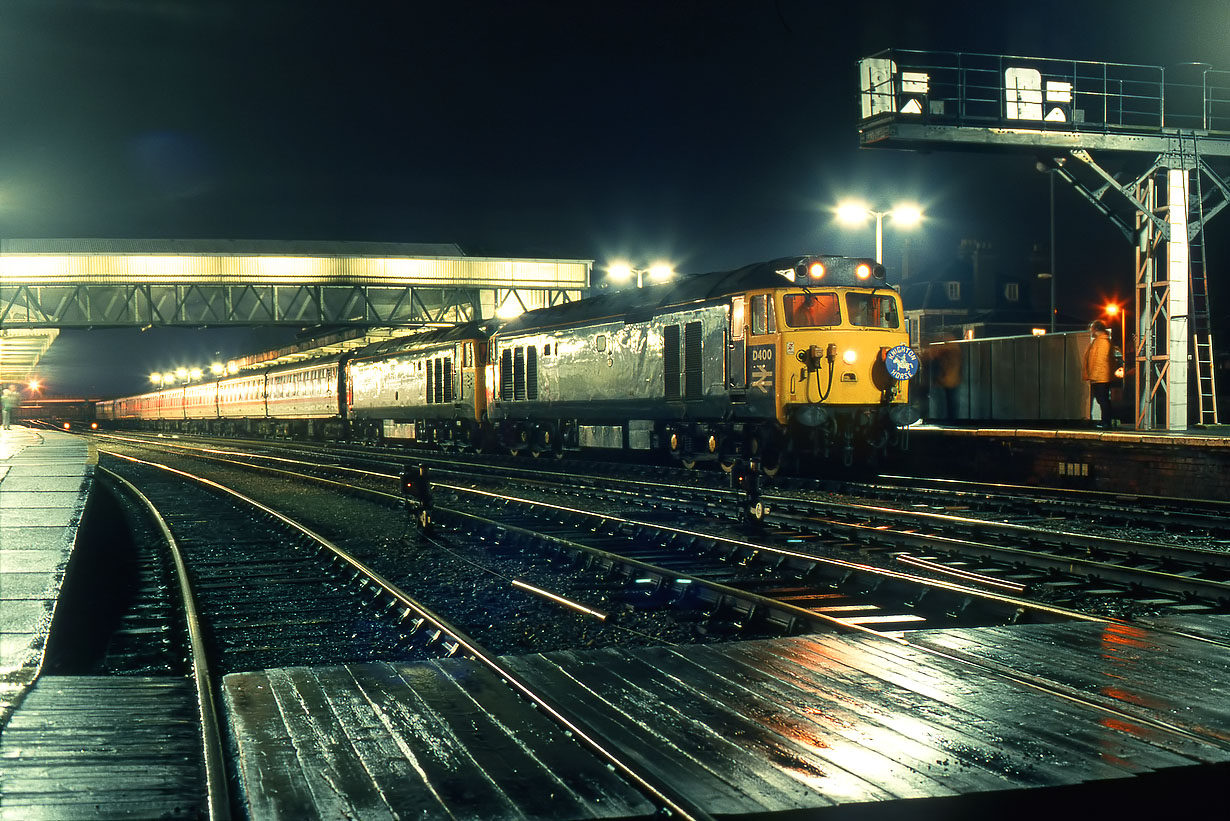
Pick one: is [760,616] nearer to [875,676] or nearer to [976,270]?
[875,676]

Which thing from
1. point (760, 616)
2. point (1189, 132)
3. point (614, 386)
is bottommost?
point (760, 616)

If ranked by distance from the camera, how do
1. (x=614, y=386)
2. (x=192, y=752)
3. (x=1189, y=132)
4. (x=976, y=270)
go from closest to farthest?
(x=192, y=752), (x=1189, y=132), (x=614, y=386), (x=976, y=270)

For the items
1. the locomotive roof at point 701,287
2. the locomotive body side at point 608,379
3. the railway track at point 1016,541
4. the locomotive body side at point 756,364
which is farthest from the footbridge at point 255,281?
the railway track at point 1016,541

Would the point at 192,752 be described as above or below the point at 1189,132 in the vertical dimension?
below

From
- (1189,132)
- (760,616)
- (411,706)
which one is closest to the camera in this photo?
(411,706)

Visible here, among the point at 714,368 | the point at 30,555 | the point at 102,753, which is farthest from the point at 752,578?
the point at 714,368

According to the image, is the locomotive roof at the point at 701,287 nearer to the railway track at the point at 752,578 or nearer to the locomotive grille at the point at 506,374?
the locomotive grille at the point at 506,374

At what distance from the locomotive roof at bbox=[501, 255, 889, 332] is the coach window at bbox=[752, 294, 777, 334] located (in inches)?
9.0

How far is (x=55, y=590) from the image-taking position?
25.6 ft

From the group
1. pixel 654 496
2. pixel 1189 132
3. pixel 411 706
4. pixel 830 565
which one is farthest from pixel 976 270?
pixel 411 706

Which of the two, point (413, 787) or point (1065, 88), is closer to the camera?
point (413, 787)

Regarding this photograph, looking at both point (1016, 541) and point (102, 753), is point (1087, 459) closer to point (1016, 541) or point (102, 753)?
point (1016, 541)

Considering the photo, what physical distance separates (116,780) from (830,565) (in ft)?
22.2

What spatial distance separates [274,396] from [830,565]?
159 feet
